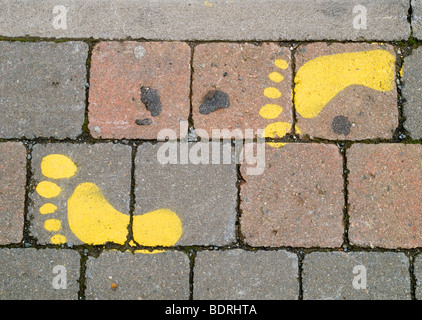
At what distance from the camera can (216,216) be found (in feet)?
7.83

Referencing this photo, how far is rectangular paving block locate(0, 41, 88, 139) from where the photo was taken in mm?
2447

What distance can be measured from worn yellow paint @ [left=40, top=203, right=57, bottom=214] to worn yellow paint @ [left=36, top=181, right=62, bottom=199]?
0.05 m

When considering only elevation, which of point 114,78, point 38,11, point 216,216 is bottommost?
point 216,216

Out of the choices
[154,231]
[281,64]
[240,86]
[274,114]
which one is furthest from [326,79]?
[154,231]

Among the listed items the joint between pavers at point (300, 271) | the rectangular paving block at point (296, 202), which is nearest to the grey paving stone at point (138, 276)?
the rectangular paving block at point (296, 202)

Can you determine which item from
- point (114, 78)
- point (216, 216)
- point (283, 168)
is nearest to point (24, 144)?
point (114, 78)

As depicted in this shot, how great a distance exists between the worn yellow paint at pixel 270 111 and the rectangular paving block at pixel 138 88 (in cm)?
48

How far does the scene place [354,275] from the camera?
235 centimetres

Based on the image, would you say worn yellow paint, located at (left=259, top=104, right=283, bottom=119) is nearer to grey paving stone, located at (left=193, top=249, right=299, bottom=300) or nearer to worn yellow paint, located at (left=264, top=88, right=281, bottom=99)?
worn yellow paint, located at (left=264, top=88, right=281, bottom=99)

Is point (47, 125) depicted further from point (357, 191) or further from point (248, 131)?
point (357, 191)

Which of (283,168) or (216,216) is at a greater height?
(283,168)

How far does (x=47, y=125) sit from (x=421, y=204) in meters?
2.42

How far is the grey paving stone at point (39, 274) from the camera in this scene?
2.35 metres

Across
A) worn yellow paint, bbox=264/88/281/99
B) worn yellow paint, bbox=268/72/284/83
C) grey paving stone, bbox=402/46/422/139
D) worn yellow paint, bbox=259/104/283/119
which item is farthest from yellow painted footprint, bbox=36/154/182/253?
grey paving stone, bbox=402/46/422/139
